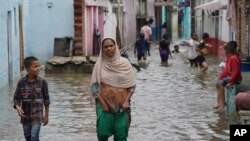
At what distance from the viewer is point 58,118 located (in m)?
13.4

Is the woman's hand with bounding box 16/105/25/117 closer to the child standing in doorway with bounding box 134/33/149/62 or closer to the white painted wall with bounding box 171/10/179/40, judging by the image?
the child standing in doorway with bounding box 134/33/149/62

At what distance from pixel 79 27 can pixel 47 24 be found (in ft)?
4.27

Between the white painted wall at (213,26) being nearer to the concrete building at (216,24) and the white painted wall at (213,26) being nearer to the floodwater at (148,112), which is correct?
the concrete building at (216,24)

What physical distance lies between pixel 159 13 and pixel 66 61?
141ft

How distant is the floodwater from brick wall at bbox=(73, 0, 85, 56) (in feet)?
15.9

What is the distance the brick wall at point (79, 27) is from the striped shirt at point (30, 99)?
59.1 ft

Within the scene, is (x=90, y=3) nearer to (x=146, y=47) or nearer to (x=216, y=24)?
(x=146, y=47)

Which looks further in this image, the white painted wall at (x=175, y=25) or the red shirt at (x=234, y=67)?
the white painted wall at (x=175, y=25)

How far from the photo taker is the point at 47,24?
90.9 feet

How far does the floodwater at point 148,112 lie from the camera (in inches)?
456

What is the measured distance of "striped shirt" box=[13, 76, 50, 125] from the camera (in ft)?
30.1

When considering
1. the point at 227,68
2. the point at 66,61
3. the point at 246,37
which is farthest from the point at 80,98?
the point at 246,37

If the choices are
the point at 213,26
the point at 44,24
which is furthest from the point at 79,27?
the point at 213,26

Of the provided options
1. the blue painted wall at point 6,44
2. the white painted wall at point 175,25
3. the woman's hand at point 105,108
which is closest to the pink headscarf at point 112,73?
the woman's hand at point 105,108
